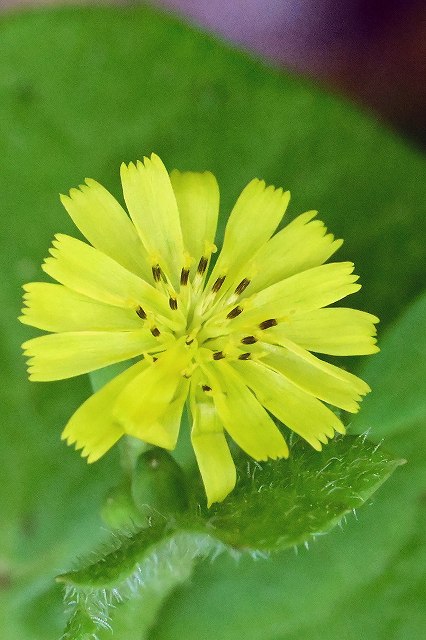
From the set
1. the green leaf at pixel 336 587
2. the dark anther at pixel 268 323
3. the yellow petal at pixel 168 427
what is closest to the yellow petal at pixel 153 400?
the yellow petal at pixel 168 427

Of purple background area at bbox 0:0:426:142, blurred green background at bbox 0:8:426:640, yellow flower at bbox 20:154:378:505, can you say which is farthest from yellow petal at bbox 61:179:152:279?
purple background area at bbox 0:0:426:142

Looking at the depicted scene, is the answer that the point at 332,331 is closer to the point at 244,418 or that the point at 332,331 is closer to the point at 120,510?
the point at 244,418

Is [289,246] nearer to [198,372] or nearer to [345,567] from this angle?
[198,372]

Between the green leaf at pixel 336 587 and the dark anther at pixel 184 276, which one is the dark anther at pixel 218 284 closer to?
the dark anther at pixel 184 276

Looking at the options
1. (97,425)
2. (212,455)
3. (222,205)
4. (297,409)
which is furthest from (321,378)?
(222,205)

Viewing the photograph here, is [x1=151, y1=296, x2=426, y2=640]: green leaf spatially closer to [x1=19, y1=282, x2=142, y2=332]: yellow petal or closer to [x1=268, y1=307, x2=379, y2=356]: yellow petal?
[x1=268, y1=307, x2=379, y2=356]: yellow petal
